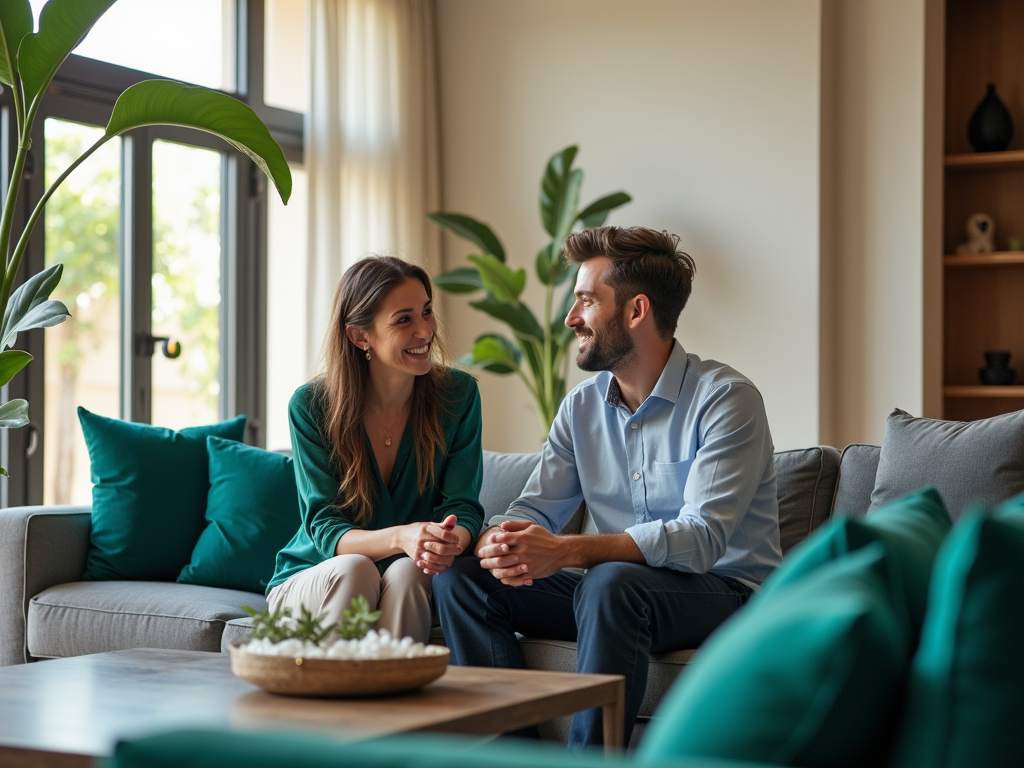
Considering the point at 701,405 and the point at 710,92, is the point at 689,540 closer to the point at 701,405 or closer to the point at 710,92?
the point at 701,405

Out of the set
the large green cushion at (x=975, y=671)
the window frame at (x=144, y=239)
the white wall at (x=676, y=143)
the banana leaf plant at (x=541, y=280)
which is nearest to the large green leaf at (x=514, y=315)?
the banana leaf plant at (x=541, y=280)

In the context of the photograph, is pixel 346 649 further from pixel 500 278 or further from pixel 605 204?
pixel 605 204

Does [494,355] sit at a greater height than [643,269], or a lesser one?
lesser

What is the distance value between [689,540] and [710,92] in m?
2.92

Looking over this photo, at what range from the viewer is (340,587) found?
2.29 meters

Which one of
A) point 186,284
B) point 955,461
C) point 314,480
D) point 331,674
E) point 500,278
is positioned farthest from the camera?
point 500,278

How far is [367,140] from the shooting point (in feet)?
16.4

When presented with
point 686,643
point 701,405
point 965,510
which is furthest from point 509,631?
point 965,510

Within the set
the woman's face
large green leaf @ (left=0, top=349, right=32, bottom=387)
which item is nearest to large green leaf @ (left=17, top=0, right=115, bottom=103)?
large green leaf @ (left=0, top=349, right=32, bottom=387)

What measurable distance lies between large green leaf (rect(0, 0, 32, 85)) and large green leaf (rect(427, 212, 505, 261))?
7.73ft

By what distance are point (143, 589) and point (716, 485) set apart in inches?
55.7

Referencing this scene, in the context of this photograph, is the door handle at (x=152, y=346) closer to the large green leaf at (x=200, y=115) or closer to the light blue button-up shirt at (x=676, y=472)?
the large green leaf at (x=200, y=115)

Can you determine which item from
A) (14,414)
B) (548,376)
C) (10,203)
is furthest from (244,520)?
(548,376)

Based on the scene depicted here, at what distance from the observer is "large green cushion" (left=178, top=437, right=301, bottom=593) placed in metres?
2.97
